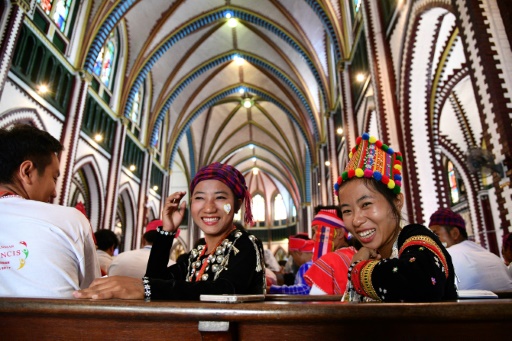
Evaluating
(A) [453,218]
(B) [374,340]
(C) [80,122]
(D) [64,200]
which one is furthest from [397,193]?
(C) [80,122]

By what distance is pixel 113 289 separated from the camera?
1123 mm

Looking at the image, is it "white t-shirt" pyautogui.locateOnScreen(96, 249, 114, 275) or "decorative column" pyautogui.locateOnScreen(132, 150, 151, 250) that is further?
"decorative column" pyautogui.locateOnScreen(132, 150, 151, 250)

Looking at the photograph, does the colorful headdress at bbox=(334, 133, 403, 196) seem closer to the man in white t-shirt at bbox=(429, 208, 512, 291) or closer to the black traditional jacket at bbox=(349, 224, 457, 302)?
the black traditional jacket at bbox=(349, 224, 457, 302)

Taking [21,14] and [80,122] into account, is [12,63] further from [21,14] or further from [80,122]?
[80,122]

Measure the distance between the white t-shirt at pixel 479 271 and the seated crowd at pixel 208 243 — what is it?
159 centimetres

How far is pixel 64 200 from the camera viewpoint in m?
9.66

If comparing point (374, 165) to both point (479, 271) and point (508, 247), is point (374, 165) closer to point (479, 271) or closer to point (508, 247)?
point (479, 271)

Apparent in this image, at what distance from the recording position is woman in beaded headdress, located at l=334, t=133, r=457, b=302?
125 centimetres

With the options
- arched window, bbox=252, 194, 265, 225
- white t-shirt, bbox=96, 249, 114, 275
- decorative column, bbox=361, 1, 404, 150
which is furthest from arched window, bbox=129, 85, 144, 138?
arched window, bbox=252, 194, 265, 225

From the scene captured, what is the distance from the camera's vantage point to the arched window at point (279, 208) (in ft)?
115

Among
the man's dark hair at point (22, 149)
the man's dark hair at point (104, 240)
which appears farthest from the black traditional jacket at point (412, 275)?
the man's dark hair at point (104, 240)

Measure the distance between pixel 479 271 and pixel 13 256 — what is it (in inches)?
135

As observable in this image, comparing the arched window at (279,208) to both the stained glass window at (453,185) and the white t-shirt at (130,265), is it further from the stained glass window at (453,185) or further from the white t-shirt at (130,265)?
the white t-shirt at (130,265)

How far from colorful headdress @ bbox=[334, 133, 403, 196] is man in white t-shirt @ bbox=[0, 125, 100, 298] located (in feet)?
4.21
